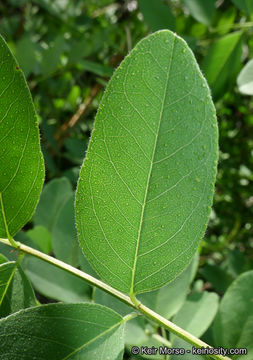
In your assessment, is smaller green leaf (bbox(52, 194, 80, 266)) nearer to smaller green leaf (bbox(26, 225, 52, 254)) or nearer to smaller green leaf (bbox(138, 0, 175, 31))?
smaller green leaf (bbox(26, 225, 52, 254))

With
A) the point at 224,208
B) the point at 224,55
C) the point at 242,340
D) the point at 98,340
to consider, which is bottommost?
the point at 224,208

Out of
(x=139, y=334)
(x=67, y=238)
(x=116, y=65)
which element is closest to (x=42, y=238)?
(x=67, y=238)

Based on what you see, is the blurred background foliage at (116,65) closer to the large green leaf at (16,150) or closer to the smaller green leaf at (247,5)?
the smaller green leaf at (247,5)

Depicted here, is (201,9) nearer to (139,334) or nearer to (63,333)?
(139,334)

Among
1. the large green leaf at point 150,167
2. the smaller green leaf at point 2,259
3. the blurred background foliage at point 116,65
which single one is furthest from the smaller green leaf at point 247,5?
the smaller green leaf at point 2,259

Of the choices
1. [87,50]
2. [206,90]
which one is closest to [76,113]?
[87,50]

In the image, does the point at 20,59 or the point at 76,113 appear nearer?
the point at 20,59

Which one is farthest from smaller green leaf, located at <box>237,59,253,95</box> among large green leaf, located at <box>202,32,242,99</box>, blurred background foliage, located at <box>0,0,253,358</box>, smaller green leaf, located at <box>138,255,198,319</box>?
smaller green leaf, located at <box>138,255,198,319</box>

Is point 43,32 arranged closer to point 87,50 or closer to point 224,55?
point 87,50
